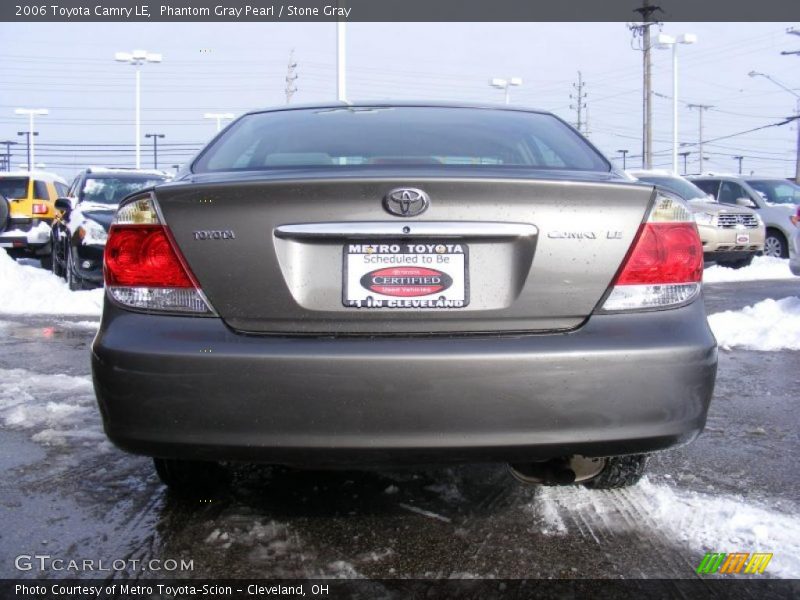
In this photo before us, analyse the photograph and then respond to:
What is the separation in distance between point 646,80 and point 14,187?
23665 mm

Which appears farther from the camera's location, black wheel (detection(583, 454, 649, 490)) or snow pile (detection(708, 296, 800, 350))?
snow pile (detection(708, 296, 800, 350))

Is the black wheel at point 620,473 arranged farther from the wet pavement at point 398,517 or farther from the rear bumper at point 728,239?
the rear bumper at point 728,239

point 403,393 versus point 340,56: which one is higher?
point 340,56

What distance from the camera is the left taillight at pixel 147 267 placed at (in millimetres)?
2447

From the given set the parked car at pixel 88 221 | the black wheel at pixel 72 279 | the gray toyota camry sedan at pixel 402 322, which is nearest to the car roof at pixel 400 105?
the gray toyota camry sedan at pixel 402 322

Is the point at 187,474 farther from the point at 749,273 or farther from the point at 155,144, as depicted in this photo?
the point at 155,144

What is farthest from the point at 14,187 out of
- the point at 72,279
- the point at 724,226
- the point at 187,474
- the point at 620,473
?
the point at 620,473

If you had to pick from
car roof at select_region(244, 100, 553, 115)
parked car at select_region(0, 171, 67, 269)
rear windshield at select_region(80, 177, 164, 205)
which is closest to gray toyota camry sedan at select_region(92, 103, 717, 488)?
car roof at select_region(244, 100, 553, 115)

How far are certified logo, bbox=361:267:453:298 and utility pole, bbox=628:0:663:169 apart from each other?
96.8ft

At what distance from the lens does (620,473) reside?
3.16 meters

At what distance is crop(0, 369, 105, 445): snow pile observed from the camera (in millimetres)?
4156

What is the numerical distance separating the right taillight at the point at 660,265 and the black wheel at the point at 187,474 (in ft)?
5.17

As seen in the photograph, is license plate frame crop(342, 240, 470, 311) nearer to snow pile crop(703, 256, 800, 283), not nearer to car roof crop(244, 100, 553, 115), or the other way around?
car roof crop(244, 100, 553, 115)

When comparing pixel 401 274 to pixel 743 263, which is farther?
pixel 743 263
